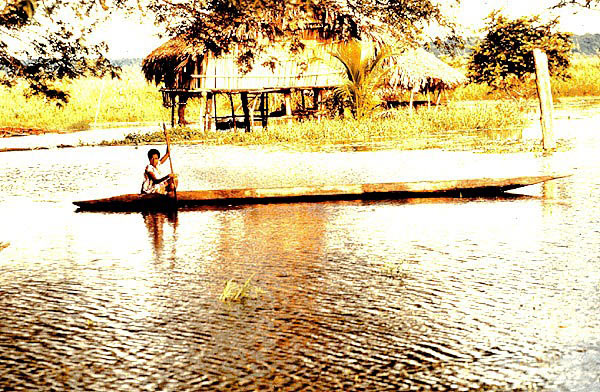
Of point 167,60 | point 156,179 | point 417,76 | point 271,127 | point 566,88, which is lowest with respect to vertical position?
point 156,179

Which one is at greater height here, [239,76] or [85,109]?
[239,76]

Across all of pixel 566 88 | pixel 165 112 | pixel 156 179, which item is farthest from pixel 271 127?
pixel 566 88

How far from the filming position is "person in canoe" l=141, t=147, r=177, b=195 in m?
14.0

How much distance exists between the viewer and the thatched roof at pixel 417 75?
36656 mm

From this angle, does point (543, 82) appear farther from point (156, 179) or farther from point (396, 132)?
point (156, 179)

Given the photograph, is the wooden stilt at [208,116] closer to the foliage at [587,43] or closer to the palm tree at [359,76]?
the palm tree at [359,76]

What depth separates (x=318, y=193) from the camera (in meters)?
14.5

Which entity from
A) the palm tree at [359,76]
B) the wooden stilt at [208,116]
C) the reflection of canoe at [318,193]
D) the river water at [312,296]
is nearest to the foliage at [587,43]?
the wooden stilt at [208,116]

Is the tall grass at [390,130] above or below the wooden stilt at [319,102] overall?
below

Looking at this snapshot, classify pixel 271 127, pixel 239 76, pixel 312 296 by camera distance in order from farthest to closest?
pixel 271 127, pixel 239 76, pixel 312 296

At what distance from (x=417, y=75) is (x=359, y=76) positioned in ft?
13.0

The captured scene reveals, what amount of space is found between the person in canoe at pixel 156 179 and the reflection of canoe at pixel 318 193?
0.20 metres

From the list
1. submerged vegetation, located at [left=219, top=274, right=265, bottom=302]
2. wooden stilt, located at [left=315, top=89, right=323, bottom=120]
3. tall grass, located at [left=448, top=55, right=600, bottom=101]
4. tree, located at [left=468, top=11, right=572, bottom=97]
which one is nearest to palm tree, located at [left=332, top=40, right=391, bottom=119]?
wooden stilt, located at [left=315, top=89, right=323, bottom=120]

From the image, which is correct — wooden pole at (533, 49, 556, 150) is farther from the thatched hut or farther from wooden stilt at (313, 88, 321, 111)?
wooden stilt at (313, 88, 321, 111)
